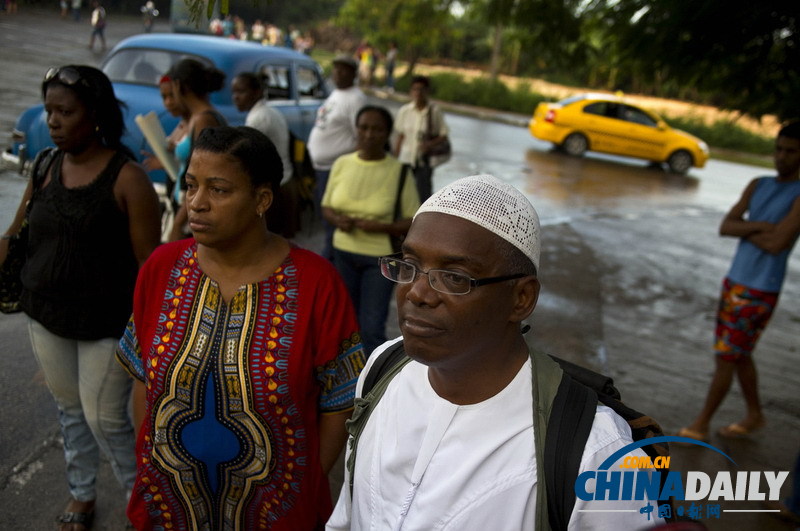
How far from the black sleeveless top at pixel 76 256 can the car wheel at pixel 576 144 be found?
17304 millimetres

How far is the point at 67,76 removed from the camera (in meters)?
2.75

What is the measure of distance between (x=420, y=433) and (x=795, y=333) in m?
6.87

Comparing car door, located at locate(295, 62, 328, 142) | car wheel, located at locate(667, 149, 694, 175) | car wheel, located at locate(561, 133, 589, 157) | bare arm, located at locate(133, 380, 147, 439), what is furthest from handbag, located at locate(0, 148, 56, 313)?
car wheel, located at locate(667, 149, 694, 175)

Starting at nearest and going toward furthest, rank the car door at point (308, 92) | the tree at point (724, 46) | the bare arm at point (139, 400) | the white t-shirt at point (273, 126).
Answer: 1. the bare arm at point (139, 400)
2. the tree at point (724, 46)
3. the white t-shirt at point (273, 126)
4. the car door at point (308, 92)

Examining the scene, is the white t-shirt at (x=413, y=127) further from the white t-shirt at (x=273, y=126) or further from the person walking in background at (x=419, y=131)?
the white t-shirt at (x=273, y=126)

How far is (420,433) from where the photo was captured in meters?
1.66

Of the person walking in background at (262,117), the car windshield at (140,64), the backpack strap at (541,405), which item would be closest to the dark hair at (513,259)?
the backpack strap at (541,405)

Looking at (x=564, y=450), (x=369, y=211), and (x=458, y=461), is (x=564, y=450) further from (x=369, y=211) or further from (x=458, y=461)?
(x=369, y=211)

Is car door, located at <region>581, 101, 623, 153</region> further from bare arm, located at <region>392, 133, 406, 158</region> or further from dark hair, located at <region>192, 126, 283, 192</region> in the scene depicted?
dark hair, located at <region>192, 126, 283, 192</region>

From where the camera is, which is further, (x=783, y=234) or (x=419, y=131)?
(x=419, y=131)

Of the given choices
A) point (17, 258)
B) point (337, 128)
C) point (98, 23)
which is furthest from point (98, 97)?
point (98, 23)

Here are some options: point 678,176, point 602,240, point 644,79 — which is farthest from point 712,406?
point 678,176

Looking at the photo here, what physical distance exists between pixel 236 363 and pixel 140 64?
695 cm

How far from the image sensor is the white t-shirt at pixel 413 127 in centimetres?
767
